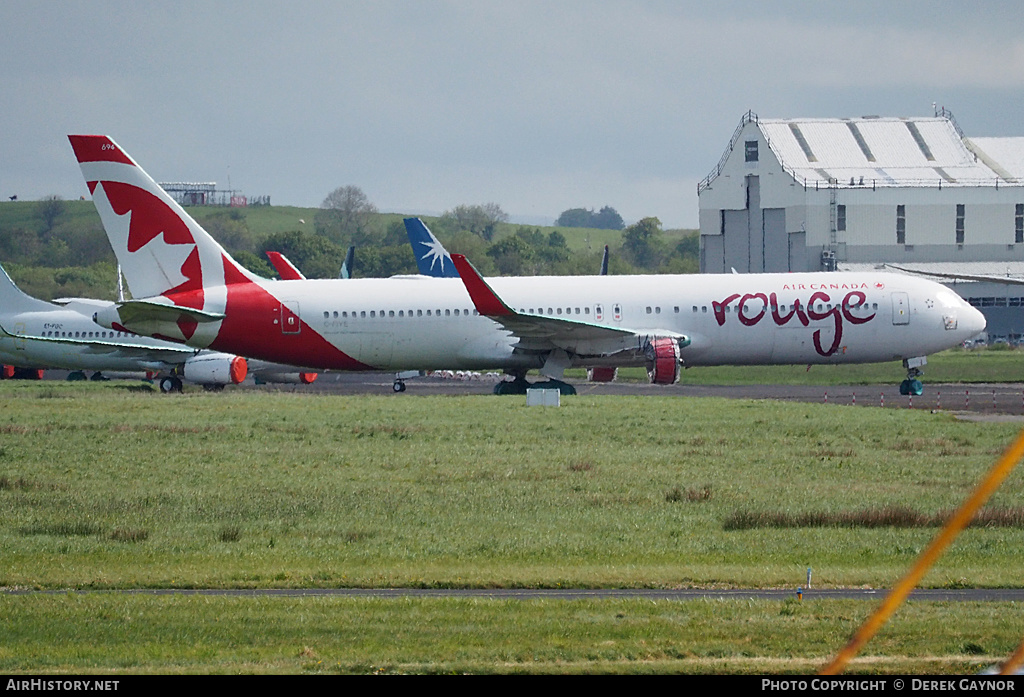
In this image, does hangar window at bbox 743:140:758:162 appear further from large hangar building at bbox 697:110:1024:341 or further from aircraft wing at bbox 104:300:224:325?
aircraft wing at bbox 104:300:224:325

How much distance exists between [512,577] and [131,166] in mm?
30551

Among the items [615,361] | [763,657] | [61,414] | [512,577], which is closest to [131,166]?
[61,414]

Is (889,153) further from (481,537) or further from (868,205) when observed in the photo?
(481,537)

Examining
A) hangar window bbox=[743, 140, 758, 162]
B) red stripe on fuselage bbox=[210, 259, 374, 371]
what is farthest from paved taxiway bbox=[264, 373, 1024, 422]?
hangar window bbox=[743, 140, 758, 162]

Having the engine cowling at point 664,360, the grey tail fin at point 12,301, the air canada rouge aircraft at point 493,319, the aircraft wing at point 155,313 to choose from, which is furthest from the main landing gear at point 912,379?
the grey tail fin at point 12,301

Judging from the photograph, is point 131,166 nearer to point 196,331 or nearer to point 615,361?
point 196,331

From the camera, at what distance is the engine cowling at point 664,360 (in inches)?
1576

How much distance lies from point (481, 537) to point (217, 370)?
38.2 metres

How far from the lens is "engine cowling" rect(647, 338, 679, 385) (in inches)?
1576

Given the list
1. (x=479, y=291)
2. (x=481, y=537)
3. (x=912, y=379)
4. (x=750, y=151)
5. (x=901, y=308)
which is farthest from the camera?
(x=750, y=151)

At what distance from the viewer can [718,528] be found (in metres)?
17.4

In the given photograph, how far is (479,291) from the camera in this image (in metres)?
39.2

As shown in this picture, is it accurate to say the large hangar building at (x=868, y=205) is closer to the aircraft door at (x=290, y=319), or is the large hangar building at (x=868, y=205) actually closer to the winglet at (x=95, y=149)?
the aircraft door at (x=290, y=319)

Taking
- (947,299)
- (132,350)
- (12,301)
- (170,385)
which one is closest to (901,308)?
(947,299)
